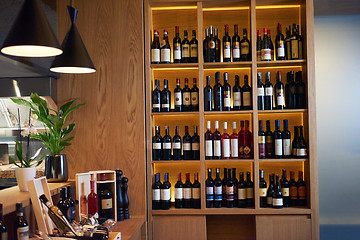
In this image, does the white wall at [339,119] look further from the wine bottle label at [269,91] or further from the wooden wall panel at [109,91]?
the wooden wall panel at [109,91]

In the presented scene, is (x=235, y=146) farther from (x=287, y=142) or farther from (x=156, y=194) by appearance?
(x=156, y=194)

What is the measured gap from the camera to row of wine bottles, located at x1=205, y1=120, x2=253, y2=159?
324 centimetres

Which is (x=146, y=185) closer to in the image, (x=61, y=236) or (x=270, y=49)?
(x=61, y=236)

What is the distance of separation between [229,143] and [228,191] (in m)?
0.43

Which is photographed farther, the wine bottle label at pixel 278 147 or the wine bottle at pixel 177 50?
the wine bottle at pixel 177 50

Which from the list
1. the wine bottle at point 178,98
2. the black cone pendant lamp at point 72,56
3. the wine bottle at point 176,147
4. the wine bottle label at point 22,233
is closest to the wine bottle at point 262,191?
the wine bottle at point 176,147

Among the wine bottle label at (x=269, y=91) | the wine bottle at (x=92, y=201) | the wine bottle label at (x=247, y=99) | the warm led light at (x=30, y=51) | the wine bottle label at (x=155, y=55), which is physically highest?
the wine bottle label at (x=155, y=55)

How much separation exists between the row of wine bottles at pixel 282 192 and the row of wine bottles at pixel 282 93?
601mm

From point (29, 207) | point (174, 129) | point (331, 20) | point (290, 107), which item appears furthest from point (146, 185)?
point (331, 20)

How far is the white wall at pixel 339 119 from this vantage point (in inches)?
154

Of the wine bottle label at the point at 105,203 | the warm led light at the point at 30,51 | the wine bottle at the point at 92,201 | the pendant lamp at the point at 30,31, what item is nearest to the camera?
the pendant lamp at the point at 30,31

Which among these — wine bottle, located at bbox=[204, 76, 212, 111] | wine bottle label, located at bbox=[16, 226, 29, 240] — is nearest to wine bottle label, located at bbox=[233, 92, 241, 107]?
wine bottle, located at bbox=[204, 76, 212, 111]

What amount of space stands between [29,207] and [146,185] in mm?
1241

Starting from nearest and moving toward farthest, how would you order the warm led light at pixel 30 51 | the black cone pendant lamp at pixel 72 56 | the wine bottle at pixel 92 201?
1. the warm led light at pixel 30 51
2. the black cone pendant lamp at pixel 72 56
3. the wine bottle at pixel 92 201
